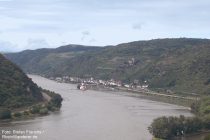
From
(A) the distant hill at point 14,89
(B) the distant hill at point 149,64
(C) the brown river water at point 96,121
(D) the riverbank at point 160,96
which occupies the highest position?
(B) the distant hill at point 149,64

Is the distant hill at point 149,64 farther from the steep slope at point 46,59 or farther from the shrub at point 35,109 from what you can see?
the shrub at point 35,109

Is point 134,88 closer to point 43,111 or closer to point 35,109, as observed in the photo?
point 43,111

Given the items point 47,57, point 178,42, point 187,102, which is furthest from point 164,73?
point 47,57

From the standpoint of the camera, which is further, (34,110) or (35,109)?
(35,109)

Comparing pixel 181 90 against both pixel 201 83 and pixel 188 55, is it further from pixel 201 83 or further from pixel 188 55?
pixel 188 55

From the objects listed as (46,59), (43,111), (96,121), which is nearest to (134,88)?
(43,111)

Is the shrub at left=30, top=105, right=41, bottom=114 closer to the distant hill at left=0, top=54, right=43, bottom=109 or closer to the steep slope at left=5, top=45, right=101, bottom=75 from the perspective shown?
the distant hill at left=0, top=54, right=43, bottom=109

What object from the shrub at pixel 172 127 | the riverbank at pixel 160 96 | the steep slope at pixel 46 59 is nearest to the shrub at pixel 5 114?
the shrub at pixel 172 127
